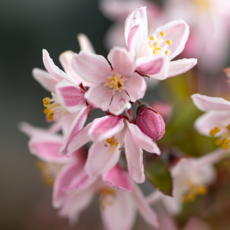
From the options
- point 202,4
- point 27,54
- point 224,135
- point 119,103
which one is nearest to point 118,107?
point 119,103

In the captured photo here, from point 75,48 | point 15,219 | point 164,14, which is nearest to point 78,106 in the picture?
point 164,14

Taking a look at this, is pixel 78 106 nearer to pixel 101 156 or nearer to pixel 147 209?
pixel 101 156

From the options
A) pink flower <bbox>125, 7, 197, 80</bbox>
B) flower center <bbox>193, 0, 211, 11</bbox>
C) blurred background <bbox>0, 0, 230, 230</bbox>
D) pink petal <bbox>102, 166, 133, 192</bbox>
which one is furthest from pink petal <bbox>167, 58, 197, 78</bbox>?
blurred background <bbox>0, 0, 230, 230</bbox>

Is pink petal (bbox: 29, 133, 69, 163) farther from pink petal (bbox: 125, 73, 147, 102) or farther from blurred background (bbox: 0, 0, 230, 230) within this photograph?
blurred background (bbox: 0, 0, 230, 230)

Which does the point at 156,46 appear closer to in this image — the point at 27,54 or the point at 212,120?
the point at 212,120

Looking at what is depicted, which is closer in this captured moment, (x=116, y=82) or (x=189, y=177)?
(x=116, y=82)

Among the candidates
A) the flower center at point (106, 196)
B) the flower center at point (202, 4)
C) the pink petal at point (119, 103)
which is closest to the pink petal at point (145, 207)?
the flower center at point (106, 196)

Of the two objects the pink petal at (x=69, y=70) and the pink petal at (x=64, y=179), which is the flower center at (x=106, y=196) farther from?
the pink petal at (x=69, y=70)
